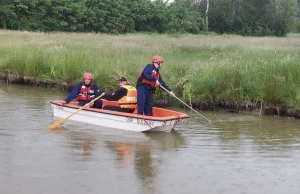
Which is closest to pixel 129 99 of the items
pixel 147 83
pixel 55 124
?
pixel 147 83

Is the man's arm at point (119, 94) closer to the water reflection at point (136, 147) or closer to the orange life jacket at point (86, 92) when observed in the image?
the orange life jacket at point (86, 92)

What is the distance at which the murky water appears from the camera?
291 inches

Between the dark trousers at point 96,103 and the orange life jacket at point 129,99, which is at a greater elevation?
the orange life jacket at point 129,99

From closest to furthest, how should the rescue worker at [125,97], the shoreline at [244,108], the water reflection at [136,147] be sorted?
the water reflection at [136,147] → the rescue worker at [125,97] → the shoreline at [244,108]

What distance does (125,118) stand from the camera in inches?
439

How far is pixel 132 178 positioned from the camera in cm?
770

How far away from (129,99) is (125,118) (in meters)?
0.60

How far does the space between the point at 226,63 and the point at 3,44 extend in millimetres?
10611

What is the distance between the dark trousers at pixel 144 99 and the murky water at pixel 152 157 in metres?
0.60

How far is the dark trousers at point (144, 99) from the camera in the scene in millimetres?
11320

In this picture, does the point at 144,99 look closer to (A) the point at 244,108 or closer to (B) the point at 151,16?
(A) the point at 244,108

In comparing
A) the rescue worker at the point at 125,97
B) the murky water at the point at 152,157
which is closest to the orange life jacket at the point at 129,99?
the rescue worker at the point at 125,97

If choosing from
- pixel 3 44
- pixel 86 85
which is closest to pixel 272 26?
pixel 3 44

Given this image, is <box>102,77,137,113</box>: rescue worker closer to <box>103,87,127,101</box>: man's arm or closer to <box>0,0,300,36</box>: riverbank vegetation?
<box>103,87,127,101</box>: man's arm
